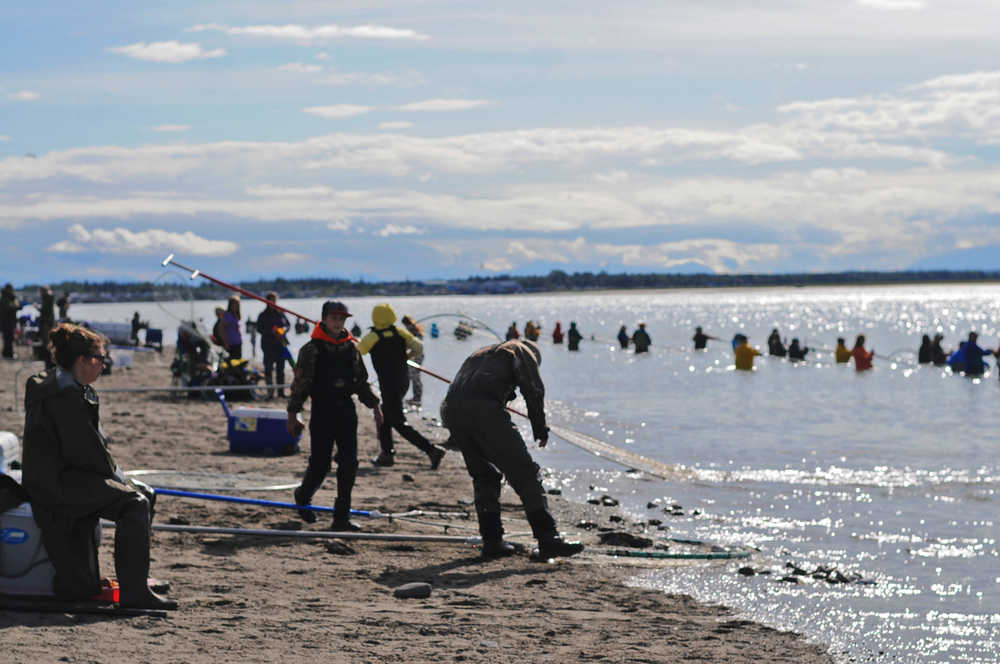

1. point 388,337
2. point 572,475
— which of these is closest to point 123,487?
point 388,337

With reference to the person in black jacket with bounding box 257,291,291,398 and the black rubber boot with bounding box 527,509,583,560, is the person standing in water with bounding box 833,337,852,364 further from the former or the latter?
the black rubber boot with bounding box 527,509,583,560

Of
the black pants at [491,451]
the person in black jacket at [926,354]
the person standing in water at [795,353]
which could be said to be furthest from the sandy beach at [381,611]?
the person standing in water at [795,353]

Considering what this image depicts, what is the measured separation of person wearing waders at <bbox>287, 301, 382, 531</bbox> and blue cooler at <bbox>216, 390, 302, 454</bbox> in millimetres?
5078

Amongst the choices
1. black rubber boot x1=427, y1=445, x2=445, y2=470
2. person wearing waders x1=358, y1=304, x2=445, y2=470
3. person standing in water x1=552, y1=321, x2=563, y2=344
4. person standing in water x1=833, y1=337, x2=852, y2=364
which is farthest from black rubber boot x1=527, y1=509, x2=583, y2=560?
person standing in water x1=552, y1=321, x2=563, y2=344

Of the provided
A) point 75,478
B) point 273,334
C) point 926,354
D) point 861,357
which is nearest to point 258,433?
point 273,334

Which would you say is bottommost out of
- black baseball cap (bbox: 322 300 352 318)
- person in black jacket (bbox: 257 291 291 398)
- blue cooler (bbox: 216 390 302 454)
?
blue cooler (bbox: 216 390 302 454)

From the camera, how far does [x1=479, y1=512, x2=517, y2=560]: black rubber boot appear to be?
8.64m

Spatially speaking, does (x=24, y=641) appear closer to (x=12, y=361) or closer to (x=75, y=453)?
(x=75, y=453)

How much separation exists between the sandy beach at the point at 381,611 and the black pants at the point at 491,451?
0.50 m

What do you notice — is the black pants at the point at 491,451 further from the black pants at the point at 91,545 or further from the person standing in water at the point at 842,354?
the person standing in water at the point at 842,354

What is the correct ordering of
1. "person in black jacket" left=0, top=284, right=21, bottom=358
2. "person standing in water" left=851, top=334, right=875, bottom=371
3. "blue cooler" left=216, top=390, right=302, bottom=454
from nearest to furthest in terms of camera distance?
"blue cooler" left=216, top=390, right=302, bottom=454 < "person in black jacket" left=0, top=284, right=21, bottom=358 < "person standing in water" left=851, top=334, right=875, bottom=371

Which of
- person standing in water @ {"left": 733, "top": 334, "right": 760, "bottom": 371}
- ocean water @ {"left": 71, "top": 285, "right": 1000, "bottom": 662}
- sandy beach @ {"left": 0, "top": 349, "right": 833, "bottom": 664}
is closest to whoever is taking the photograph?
sandy beach @ {"left": 0, "top": 349, "right": 833, "bottom": 664}

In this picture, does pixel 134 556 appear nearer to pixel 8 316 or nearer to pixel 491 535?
pixel 491 535

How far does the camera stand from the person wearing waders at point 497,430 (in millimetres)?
8352
